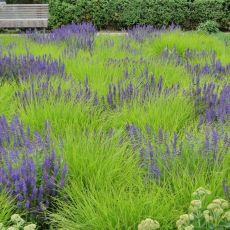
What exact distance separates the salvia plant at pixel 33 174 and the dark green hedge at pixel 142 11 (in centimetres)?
1213

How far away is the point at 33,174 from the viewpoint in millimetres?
2480

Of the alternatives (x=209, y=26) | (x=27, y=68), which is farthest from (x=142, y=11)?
(x=27, y=68)

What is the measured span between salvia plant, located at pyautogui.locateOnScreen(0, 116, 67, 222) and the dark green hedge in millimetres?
12135

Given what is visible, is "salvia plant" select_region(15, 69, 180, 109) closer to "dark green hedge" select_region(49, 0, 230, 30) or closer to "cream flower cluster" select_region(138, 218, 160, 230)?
"cream flower cluster" select_region(138, 218, 160, 230)

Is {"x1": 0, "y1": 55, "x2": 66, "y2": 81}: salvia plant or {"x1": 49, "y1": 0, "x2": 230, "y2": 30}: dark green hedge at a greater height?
{"x1": 0, "y1": 55, "x2": 66, "y2": 81}: salvia plant

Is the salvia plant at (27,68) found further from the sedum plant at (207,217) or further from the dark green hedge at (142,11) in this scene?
the dark green hedge at (142,11)

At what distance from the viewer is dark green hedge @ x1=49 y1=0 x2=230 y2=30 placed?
14.4 metres

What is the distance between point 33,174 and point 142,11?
12.6 meters

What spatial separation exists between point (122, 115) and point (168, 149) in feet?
2.90

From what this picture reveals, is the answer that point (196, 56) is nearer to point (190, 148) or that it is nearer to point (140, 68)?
point (140, 68)

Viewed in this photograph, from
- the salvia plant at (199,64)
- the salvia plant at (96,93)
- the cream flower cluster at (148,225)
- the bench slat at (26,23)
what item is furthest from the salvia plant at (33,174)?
the bench slat at (26,23)

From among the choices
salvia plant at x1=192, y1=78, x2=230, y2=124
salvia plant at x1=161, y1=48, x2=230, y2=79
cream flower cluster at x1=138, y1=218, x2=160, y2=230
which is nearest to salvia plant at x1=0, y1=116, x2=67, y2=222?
cream flower cluster at x1=138, y1=218, x2=160, y2=230

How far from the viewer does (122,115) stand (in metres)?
3.50

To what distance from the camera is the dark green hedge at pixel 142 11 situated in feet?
47.3
